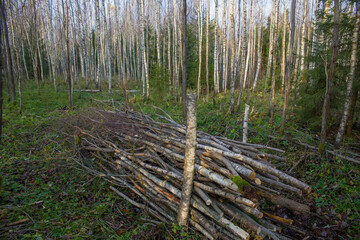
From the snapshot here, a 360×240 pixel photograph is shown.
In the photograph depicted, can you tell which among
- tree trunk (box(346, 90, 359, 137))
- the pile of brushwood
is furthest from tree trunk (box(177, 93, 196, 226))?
tree trunk (box(346, 90, 359, 137))

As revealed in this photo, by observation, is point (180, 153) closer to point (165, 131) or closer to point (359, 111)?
point (165, 131)

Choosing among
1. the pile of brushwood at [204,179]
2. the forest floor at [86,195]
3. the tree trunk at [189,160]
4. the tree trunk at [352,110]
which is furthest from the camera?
the tree trunk at [352,110]

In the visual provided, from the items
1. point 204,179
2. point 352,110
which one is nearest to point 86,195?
point 204,179

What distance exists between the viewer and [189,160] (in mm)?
2602

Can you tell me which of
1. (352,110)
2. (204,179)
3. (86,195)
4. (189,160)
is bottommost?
(86,195)

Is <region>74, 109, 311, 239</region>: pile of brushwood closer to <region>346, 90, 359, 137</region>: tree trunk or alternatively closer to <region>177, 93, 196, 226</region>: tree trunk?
<region>177, 93, 196, 226</region>: tree trunk

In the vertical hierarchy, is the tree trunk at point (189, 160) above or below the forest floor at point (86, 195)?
above

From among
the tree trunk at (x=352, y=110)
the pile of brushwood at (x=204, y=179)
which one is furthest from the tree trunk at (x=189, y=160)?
the tree trunk at (x=352, y=110)

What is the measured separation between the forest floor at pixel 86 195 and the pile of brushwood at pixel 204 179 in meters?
0.32

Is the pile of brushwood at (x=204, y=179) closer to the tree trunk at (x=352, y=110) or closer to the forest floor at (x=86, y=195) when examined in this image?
the forest floor at (x=86, y=195)

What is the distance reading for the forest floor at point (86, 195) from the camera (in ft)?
9.75

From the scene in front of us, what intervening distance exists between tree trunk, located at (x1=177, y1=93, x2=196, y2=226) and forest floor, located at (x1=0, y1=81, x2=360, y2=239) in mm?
247

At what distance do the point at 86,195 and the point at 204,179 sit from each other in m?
2.55

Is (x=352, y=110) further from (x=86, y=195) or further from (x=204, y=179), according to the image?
(x=86, y=195)
